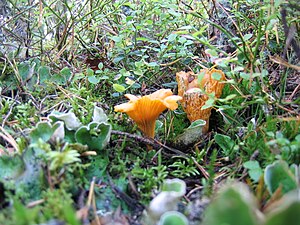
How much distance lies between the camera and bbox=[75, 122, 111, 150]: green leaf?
1.22 metres

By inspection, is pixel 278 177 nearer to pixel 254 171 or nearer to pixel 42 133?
pixel 254 171

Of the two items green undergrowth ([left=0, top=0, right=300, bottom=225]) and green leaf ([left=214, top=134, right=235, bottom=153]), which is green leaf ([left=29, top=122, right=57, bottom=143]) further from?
green leaf ([left=214, top=134, right=235, bottom=153])

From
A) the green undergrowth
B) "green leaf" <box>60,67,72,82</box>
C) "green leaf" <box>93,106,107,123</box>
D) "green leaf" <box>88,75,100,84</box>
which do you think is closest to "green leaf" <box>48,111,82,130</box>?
the green undergrowth

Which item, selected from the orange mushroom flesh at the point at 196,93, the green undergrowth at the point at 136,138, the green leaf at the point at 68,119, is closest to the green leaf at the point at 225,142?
the green undergrowth at the point at 136,138

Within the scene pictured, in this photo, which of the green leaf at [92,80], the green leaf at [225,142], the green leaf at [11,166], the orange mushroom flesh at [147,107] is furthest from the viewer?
the green leaf at [92,80]

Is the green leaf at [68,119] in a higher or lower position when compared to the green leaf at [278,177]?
higher

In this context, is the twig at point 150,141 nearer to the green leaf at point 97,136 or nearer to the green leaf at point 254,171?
the green leaf at point 97,136

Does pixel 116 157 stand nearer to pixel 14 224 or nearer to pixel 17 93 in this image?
pixel 14 224

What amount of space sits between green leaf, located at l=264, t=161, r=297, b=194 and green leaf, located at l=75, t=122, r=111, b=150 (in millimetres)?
589

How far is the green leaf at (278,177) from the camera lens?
939 millimetres

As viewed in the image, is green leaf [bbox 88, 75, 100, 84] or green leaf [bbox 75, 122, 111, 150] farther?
green leaf [bbox 88, 75, 100, 84]

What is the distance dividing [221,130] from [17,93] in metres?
1.11

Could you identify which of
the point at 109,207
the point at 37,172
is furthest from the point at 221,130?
the point at 37,172

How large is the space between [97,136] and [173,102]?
339mm
